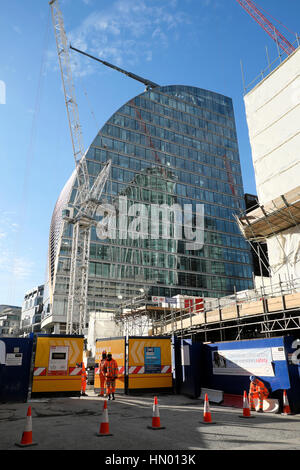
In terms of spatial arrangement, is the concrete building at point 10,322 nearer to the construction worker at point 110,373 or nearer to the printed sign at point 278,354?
the construction worker at point 110,373

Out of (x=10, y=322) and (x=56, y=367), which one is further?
(x=10, y=322)

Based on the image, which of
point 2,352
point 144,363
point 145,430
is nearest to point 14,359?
point 2,352

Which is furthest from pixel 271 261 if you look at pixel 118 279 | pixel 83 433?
pixel 118 279

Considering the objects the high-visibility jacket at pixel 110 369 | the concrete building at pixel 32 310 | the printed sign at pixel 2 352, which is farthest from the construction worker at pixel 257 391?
the concrete building at pixel 32 310

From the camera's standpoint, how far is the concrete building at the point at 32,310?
313 feet

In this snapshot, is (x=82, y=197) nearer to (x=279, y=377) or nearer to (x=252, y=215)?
(x=252, y=215)

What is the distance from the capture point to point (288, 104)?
75.7 ft

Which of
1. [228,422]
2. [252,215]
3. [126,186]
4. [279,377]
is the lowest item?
[228,422]

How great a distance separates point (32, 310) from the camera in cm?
10106

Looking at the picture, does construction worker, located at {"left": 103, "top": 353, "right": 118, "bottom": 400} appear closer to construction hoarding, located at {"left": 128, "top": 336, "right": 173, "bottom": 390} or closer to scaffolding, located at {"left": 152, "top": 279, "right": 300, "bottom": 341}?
construction hoarding, located at {"left": 128, "top": 336, "right": 173, "bottom": 390}

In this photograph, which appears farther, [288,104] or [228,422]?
[288,104]

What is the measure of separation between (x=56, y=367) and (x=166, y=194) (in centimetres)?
6193

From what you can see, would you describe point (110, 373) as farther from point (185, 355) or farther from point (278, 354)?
point (278, 354)

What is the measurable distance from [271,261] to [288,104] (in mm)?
10388
